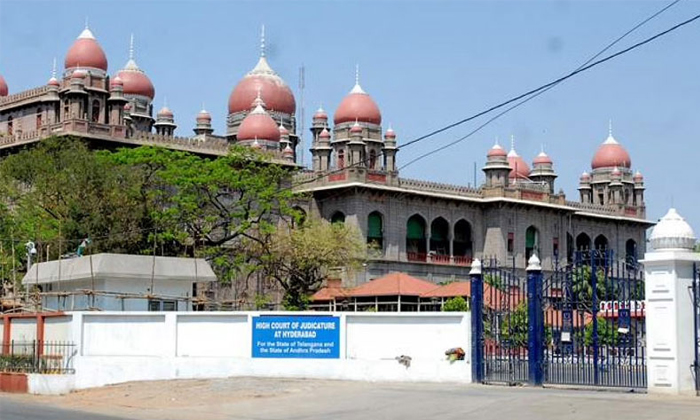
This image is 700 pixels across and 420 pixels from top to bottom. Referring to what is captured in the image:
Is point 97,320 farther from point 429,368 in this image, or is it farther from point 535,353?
point 535,353

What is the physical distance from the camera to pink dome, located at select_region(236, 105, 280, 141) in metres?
53.5

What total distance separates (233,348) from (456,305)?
19594 mm

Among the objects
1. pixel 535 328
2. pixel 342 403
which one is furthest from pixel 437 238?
pixel 342 403

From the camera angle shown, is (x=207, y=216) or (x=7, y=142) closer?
(x=207, y=216)

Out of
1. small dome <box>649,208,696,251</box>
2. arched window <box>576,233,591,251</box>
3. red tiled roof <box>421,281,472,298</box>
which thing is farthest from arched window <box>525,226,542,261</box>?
small dome <box>649,208,696,251</box>

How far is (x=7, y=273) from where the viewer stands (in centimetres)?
3759

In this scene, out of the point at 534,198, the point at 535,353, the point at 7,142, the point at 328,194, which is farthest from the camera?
the point at 534,198

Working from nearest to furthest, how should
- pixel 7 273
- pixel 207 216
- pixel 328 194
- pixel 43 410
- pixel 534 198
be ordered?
pixel 43 410 < pixel 7 273 < pixel 207 216 < pixel 328 194 < pixel 534 198

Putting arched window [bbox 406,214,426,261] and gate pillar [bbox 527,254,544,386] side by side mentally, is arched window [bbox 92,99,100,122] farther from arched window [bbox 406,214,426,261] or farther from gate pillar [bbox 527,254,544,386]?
gate pillar [bbox 527,254,544,386]

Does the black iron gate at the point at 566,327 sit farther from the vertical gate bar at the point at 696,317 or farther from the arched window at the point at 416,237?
the arched window at the point at 416,237

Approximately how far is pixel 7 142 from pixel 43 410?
32413mm

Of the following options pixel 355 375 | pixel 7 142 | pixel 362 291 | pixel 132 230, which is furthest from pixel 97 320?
pixel 7 142

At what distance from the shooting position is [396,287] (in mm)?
40625

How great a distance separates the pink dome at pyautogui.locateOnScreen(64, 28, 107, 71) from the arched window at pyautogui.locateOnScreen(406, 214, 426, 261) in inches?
699
